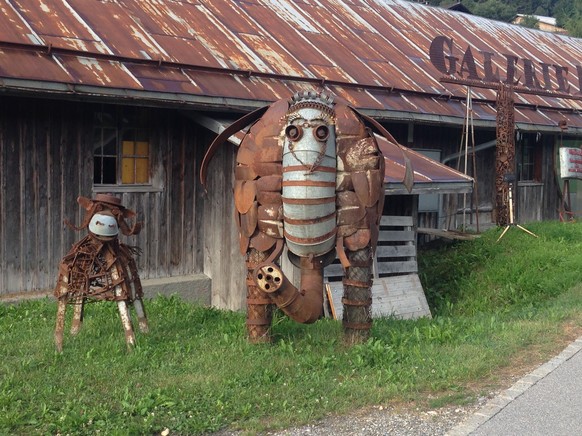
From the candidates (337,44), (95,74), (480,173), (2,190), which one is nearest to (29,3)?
(95,74)

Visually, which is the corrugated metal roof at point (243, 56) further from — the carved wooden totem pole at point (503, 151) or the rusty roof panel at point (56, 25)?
the carved wooden totem pole at point (503, 151)

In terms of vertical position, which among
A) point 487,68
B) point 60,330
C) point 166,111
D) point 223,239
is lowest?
point 60,330

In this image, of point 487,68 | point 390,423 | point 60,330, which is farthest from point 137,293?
point 487,68

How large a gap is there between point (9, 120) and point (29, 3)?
2.34 m

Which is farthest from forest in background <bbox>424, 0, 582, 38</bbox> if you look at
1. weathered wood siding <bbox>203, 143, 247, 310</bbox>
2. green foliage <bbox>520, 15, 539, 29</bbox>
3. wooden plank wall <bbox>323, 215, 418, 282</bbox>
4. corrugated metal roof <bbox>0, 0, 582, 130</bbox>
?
weathered wood siding <bbox>203, 143, 247, 310</bbox>

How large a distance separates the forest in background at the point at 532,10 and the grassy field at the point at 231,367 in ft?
158

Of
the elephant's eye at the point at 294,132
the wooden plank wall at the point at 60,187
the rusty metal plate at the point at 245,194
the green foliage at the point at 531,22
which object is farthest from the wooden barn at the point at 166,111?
the green foliage at the point at 531,22

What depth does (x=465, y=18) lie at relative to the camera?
20.8 m

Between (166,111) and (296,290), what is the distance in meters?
5.08

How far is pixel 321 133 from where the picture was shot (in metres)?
6.20

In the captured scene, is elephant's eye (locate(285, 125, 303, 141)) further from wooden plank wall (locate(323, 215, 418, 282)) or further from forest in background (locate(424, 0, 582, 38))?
forest in background (locate(424, 0, 582, 38))

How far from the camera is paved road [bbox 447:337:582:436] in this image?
4.89 metres

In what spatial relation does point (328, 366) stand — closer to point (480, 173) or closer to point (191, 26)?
point (191, 26)

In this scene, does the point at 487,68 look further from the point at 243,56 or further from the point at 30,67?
the point at 30,67
